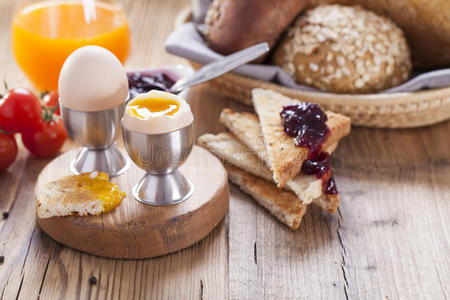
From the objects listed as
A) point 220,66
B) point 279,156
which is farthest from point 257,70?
point 279,156

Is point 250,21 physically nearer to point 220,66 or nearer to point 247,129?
point 220,66

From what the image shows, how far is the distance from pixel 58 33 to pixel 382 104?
1.32 m

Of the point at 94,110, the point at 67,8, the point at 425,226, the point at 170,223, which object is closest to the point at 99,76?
the point at 94,110

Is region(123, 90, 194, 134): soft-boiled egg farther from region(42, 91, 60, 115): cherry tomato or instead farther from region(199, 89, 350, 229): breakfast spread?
region(42, 91, 60, 115): cherry tomato

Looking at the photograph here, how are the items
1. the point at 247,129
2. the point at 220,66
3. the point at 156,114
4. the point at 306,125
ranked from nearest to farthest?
1. the point at 156,114
2. the point at 306,125
3. the point at 247,129
4. the point at 220,66

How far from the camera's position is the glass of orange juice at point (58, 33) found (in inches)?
86.2

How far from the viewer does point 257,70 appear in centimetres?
214

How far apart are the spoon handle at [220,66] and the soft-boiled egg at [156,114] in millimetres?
563

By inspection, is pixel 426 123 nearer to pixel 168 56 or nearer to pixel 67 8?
pixel 168 56

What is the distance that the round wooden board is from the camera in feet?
4.83

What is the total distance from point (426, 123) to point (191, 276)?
124cm

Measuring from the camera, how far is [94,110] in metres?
1.54

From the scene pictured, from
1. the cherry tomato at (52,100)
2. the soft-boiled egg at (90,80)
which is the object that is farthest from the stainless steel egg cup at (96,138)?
the cherry tomato at (52,100)

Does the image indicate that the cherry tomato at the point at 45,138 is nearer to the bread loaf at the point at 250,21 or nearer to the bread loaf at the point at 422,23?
the bread loaf at the point at 250,21
